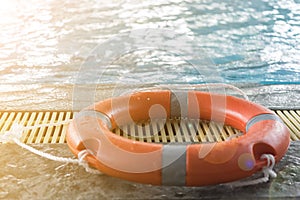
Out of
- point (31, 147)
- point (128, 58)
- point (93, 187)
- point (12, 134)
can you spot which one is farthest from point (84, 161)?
point (128, 58)

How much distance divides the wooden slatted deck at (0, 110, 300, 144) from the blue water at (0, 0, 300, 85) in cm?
76

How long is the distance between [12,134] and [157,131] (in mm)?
582

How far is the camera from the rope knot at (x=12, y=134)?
6.03ft

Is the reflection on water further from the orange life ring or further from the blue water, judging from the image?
the blue water

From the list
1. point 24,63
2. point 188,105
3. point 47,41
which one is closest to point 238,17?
point 47,41

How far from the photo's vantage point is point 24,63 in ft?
10.7

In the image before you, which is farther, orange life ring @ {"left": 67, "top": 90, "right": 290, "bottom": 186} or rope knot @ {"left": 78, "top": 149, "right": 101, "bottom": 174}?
rope knot @ {"left": 78, "top": 149, "right": 101, "bottom": 174}

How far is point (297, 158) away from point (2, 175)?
41.4 inches

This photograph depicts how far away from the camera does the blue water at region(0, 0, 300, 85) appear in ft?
9.98

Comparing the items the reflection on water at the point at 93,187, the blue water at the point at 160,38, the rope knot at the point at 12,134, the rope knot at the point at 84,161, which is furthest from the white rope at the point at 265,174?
the blue water at the point at 160,38

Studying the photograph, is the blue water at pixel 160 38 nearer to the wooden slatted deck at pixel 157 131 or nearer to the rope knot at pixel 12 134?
the wooden slatted deck at pixel 157 131

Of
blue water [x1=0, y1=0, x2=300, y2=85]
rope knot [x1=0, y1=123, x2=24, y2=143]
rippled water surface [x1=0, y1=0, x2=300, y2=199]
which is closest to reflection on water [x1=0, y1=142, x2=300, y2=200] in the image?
rippled water surface [x1=0, y1=0, x2=300, y2=199]

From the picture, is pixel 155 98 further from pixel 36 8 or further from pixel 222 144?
pixel 36 8

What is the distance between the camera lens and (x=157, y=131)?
1946 mm
